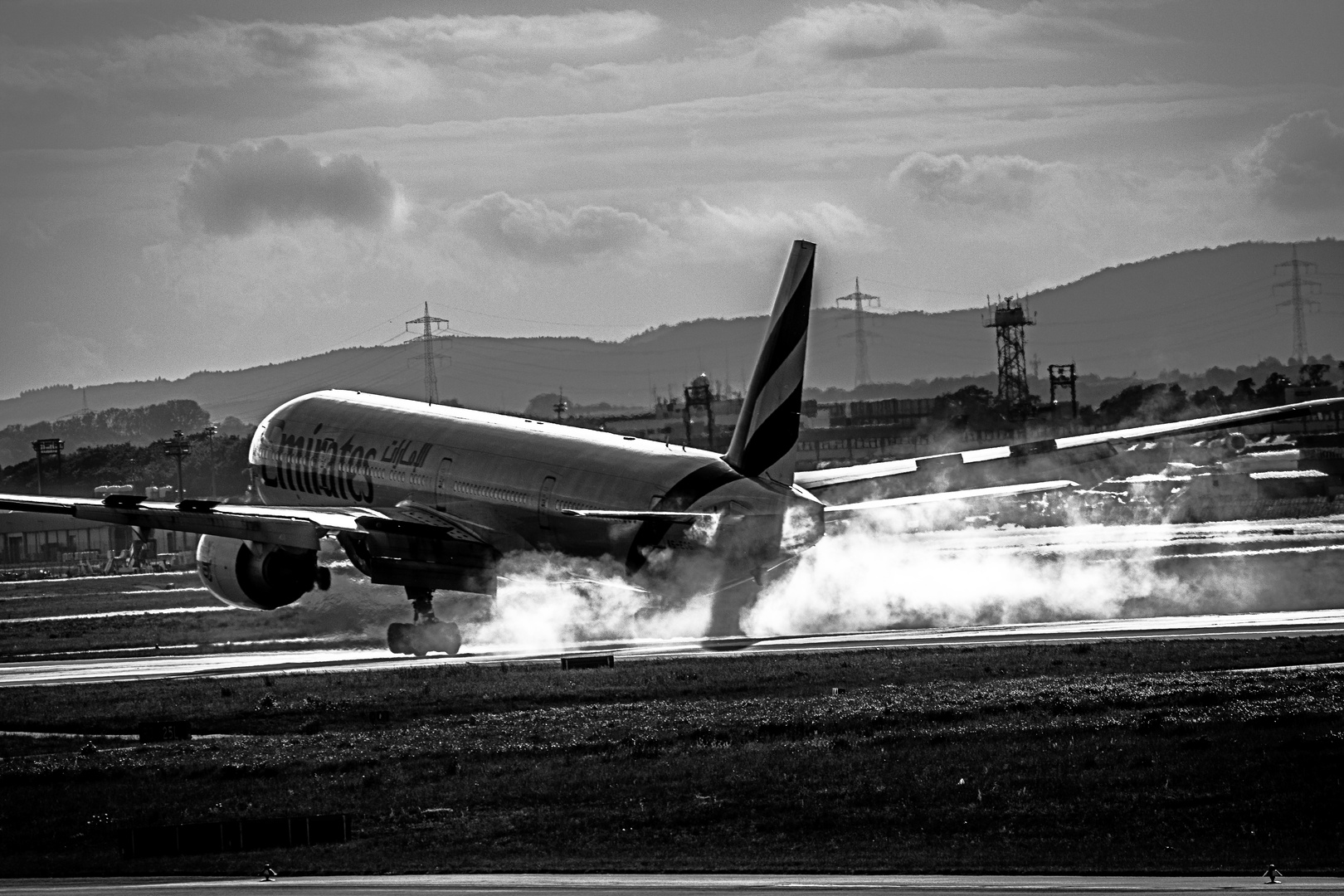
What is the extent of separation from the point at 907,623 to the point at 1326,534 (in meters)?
30.1

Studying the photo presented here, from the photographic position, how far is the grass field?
23.6 m

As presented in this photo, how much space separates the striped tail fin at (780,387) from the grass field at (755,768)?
905 centimetres

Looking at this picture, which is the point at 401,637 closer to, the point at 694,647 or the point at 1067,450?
the point at 694,647

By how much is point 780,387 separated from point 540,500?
8488 mm

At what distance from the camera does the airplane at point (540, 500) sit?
49.9 meters

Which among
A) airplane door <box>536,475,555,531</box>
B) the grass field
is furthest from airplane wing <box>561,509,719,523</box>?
the grass field

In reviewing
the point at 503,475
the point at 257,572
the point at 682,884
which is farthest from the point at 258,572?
the point at 682,884

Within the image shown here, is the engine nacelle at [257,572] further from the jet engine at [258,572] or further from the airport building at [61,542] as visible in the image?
the airport building at [61,542]

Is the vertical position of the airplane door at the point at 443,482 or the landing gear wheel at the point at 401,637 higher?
the airplane door at the point at 443,482

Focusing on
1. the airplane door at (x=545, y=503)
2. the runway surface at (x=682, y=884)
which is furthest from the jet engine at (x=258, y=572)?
the runway surface at (x=682, y=884)

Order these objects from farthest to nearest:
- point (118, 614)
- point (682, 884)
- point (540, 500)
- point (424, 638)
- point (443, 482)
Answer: point (118, 614) < point (443, 482) < point (424, 638) < point (540, 500) < point (682, 884)

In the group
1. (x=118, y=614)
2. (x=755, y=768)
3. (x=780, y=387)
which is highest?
(x=780, y=387)

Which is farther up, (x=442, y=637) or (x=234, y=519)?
(x=234, y=519)

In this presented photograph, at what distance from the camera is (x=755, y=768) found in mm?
29359
